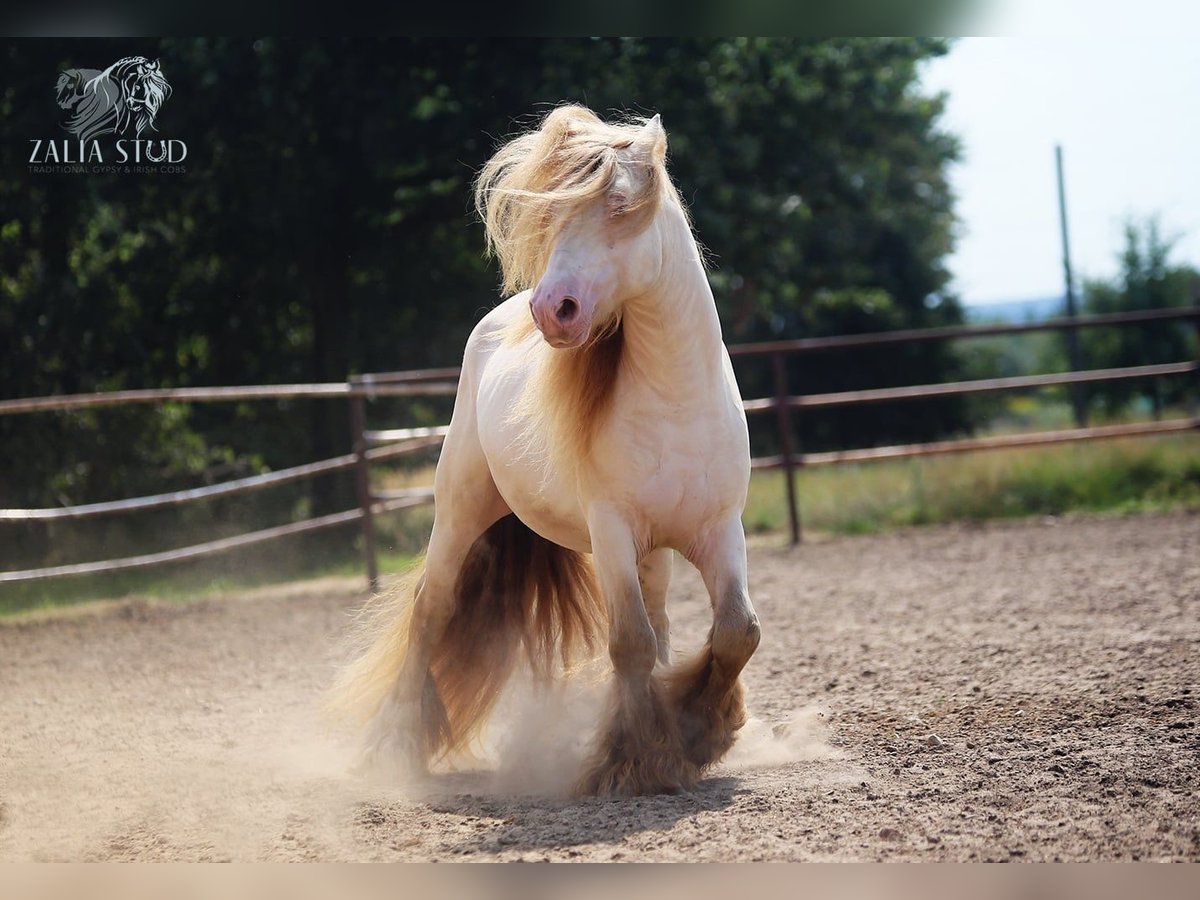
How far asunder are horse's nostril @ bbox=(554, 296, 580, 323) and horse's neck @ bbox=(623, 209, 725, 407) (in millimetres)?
330

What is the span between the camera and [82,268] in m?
10.5

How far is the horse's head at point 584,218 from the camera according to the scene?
2.59m

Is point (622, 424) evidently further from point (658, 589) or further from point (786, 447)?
point (786, 447)

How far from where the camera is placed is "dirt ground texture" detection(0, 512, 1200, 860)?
8.31 ft

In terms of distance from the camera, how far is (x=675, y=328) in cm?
292

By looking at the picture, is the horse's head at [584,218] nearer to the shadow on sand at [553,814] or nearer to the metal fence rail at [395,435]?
the shadow on sand at [553,814]

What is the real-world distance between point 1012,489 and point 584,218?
6.76 meters

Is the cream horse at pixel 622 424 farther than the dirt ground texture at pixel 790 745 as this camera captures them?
Yes

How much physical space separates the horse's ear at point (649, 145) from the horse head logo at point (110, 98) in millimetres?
2991

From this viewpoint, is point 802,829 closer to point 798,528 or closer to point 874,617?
point 874,617

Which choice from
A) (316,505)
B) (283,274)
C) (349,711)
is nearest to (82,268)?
(283,274)
